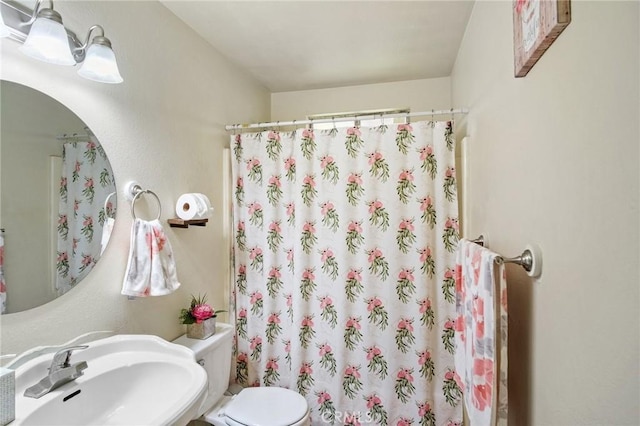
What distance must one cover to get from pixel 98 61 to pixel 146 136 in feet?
1.41

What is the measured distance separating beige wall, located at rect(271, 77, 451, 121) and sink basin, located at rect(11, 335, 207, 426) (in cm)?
222

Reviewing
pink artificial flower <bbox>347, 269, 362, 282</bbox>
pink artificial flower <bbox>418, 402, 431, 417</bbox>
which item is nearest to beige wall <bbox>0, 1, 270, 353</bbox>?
pink artificial flower <bbox>347, 269, 362, 282</bbox>

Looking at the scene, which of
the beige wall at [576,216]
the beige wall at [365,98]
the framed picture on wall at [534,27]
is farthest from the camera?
the beige wall at [365,98]

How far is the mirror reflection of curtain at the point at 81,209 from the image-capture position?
118cm

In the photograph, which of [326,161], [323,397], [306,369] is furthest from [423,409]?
[326,161]

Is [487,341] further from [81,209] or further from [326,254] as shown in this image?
[81,209]

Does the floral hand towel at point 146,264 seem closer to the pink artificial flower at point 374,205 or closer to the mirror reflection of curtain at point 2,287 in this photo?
the mirror reflection of curtain at point 2,287

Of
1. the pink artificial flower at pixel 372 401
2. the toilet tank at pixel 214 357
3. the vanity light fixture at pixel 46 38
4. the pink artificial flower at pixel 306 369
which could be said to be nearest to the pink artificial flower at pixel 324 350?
the pink artificial flower at pixel 306 369

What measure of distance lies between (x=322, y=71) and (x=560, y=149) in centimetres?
204

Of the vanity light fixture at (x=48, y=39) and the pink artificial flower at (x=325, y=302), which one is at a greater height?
the vanity light fixture at (x=48, y=39)

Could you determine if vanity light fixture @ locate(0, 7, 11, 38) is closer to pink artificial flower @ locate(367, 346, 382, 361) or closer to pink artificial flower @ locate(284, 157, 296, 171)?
pink artificial flower @ locate(284, 157, 296, 171)

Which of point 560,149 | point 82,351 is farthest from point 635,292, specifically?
point 82,351

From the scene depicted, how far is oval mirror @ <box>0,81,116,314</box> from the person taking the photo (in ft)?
3.34

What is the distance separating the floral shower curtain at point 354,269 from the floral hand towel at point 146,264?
0.74 m
